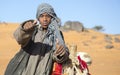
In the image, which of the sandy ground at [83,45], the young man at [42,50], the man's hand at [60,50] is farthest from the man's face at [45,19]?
the sandy ground at [83,45]

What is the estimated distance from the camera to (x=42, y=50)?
4.98 metres

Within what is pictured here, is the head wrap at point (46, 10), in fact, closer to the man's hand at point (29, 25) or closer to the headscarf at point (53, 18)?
the headscarf at point (53, 18)

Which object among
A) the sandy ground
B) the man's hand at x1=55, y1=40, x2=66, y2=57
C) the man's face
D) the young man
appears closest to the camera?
the man's hand at x1=55, y1=40, x2=66, y2=57

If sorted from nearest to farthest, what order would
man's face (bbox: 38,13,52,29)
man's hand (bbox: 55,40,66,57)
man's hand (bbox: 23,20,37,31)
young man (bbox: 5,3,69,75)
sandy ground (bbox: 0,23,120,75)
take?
1. man's hand (bbox: 23,20,37,31)
2. man's hand (bbox: 55,40,66,57)
3. young man (bbox: 5,3,69,75)
4. man's face (bbox: 38,13,52,29)
5. sandy ground (bbox: 0,23,120,75)

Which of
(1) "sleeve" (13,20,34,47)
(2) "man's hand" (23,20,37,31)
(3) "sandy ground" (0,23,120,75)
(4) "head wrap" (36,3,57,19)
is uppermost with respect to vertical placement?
(4) "head wrap" (36,3,57,19)

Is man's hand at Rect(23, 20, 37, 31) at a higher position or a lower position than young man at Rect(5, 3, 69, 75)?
higher

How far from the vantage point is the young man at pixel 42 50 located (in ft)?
16.0

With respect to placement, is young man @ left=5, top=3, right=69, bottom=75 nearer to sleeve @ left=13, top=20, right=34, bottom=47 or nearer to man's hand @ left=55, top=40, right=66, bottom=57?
man's hand @ left=55, top=40, right=66, bottom=57

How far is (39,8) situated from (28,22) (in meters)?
0.53

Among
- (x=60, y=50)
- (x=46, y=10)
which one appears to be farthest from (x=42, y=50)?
(x=46, y=10)

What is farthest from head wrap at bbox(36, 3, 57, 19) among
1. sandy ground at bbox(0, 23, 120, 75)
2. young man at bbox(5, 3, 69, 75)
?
sandy ground at bbox(0, 23, 120, 75)

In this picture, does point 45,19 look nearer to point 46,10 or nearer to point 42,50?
point 46,10

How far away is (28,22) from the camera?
4555mm

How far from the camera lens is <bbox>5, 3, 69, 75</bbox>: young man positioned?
16.0 feet
